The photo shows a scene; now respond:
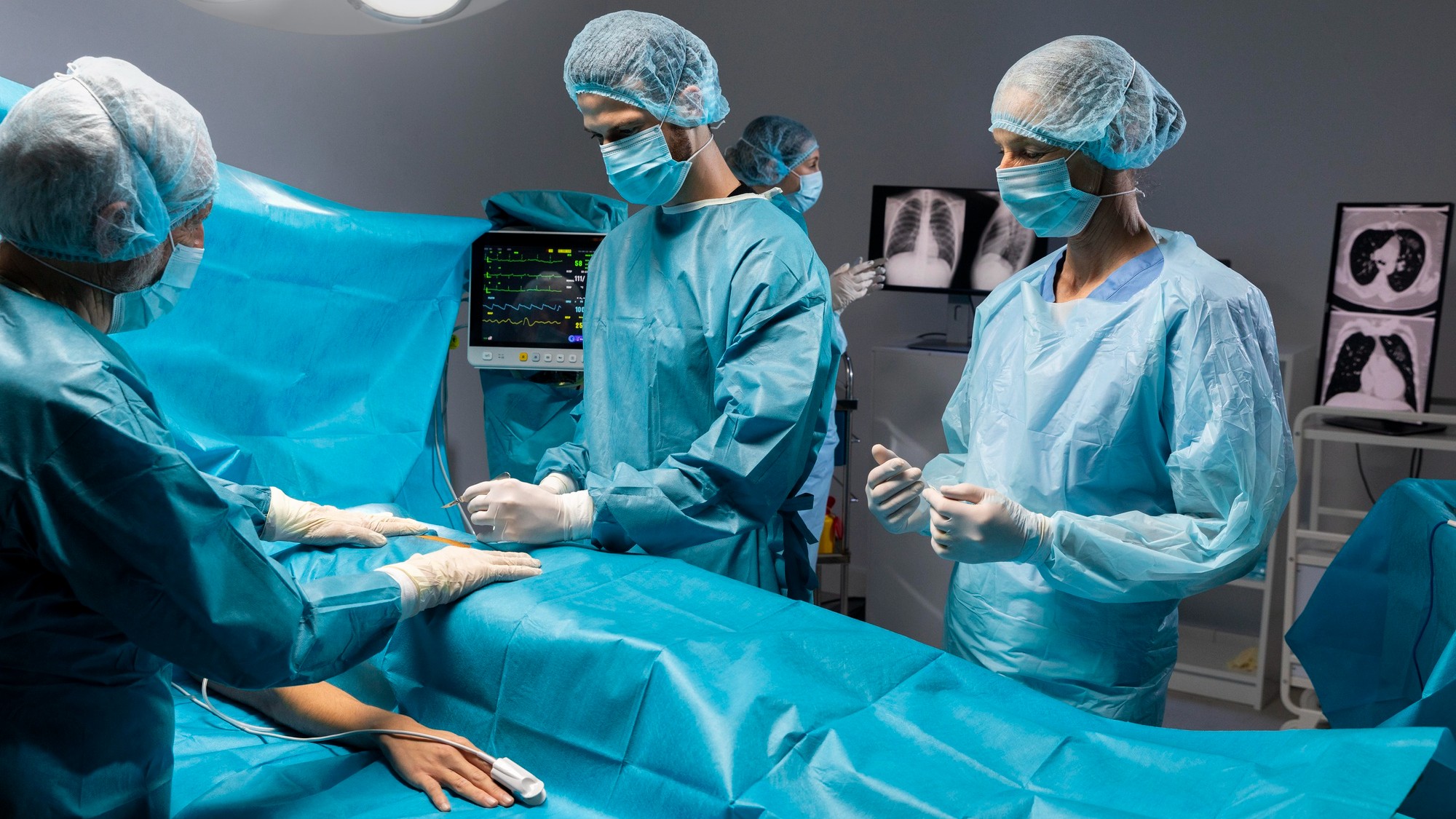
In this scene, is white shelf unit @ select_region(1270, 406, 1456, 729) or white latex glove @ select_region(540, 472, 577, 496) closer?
white latex glove @ select_region(540, 472, 577, 496)

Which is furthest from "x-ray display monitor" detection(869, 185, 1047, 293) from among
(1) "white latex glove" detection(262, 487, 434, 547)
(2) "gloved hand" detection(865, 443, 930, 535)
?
(1) "white latex glove" detection(262, 487, 434, 547)

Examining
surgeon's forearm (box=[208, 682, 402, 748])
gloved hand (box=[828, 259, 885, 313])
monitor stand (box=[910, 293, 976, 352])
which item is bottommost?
surgeon's forearm (box=[208, 682, 402, 748])

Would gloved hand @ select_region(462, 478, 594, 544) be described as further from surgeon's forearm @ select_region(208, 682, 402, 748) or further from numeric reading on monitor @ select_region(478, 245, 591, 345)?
numeric reading on monitor @ select_region(478, 245, 591, 345)

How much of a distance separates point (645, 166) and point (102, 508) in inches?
36.1

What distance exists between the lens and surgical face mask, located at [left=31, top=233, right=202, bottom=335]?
1.13 metres

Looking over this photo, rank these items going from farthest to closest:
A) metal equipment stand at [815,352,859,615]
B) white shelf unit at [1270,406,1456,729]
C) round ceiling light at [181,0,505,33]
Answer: metal equipment stand at [815,352,859,615], white shelf unit at [1270,406,1456,729], round ceiling light at [181,0,505,33]

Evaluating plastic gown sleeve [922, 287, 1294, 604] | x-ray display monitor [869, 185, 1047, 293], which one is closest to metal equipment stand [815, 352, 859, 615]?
x-ray display monitor [869, 185, 1047, 293]

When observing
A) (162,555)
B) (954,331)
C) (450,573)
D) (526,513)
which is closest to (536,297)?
(526,513)

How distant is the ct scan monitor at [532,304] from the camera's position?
276cm

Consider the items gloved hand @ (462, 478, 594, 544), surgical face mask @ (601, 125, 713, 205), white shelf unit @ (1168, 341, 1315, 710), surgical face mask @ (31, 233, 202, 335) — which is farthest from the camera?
white shelf unit @ (1168, 341, 1315, 710)

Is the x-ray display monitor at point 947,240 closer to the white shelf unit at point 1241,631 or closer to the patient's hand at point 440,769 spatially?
the white shelf unit at point 1241,631

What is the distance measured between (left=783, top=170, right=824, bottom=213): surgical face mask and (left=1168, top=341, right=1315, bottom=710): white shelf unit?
144cm

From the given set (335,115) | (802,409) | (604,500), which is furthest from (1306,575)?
(335,115)

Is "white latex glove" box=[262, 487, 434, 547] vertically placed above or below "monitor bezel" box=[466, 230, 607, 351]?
below
